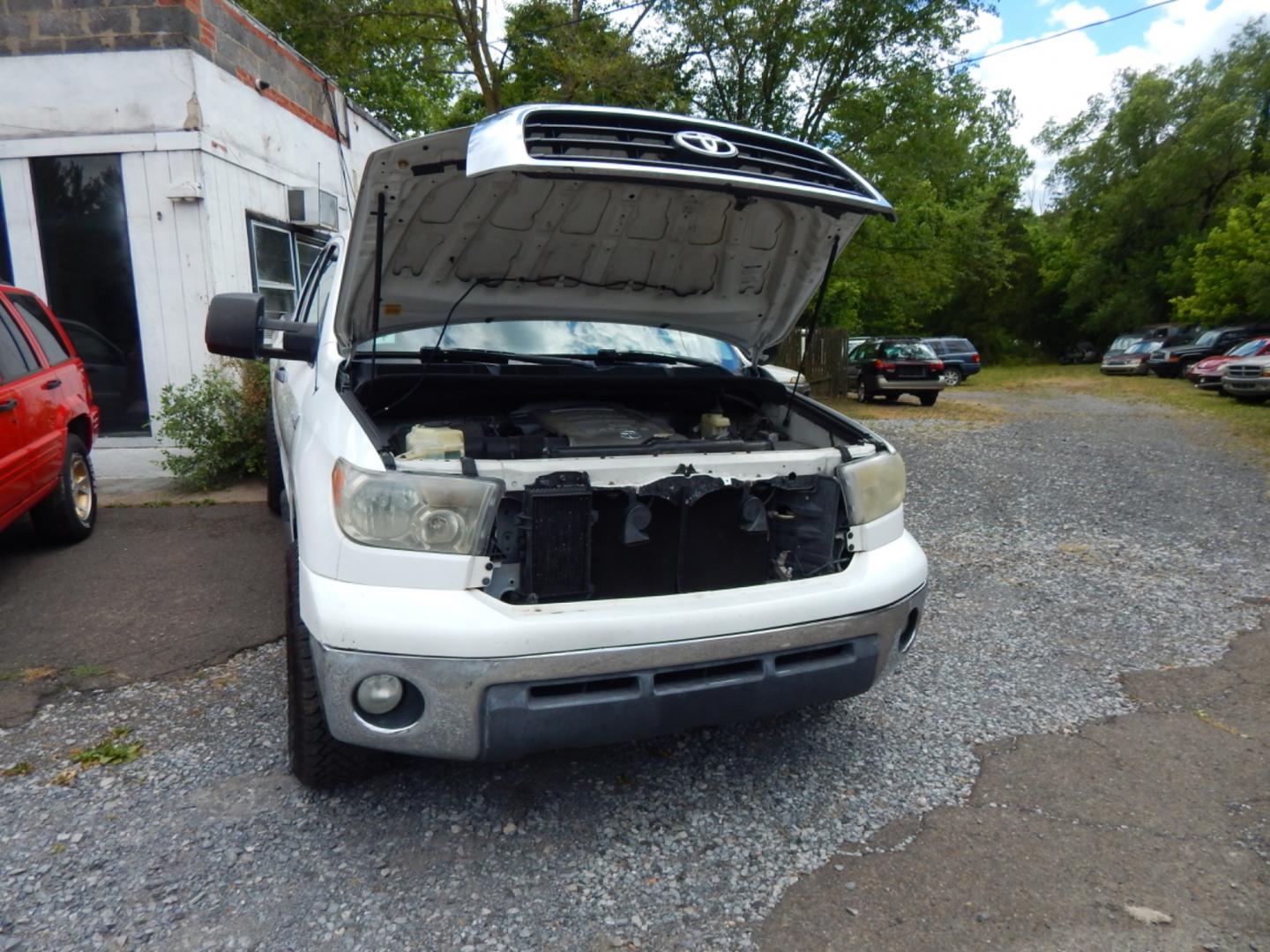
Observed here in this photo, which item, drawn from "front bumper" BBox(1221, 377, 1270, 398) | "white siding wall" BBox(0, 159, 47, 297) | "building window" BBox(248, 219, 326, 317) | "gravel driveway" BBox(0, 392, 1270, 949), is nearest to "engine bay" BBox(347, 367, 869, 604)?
"gravel driveway" BBox(0, 392, 1270, 949)

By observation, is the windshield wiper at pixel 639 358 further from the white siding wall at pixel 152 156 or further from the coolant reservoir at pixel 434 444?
the white siding wall at pixel 152 156

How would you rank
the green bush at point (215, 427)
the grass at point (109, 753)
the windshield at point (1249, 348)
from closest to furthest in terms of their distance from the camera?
1. the grass at point (109, 753)
2. the green bush at point (215, 427)
3. the windshield at point (1249, 348)

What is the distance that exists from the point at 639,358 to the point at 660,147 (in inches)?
57.6

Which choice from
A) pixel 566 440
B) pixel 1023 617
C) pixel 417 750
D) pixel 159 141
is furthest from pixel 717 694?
pixel 159 141

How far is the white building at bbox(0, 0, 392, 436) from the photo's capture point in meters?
7.10

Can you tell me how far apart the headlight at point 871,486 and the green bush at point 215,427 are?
559 cm

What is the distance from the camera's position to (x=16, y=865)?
2395 mm

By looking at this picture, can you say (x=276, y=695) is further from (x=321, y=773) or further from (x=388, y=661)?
(x=388, y=661)

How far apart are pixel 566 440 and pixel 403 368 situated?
→ 30.3 inches

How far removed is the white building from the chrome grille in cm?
511

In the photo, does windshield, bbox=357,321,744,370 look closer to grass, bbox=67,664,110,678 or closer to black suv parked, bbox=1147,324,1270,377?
grass, bbox=67,664,110,678

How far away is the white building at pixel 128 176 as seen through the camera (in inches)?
280

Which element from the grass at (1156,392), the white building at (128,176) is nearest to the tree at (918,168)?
the grass at (1156,392)

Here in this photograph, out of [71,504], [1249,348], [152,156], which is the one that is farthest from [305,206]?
[1249,348]
